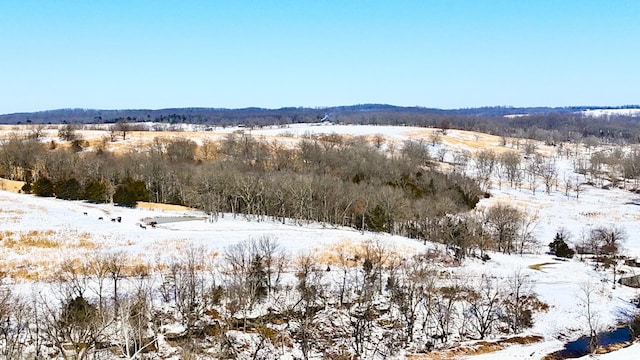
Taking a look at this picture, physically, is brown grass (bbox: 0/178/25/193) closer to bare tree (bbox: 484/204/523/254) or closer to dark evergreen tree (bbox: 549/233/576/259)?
bare tree (bbox: 484/204/523/254)

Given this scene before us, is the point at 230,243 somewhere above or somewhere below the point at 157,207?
below

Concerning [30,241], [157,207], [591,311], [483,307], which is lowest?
[591,311]

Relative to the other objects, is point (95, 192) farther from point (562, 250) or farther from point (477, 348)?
point (562, 250)

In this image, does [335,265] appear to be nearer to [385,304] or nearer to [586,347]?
[385,304]

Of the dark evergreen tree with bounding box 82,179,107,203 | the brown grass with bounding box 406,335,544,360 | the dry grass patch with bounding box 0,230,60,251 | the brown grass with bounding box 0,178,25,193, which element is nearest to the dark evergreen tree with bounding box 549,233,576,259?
the brown grass with bounding box 406,335,544,360

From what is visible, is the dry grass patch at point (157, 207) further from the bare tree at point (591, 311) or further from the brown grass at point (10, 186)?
the bare tree at point (591, 311)

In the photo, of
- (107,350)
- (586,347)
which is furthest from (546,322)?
(107,350)

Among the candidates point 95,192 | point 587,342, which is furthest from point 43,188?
point 587,342

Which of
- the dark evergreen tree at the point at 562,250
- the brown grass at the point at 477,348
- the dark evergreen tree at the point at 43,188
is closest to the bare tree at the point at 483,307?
the brown grass at the point at 477,348
